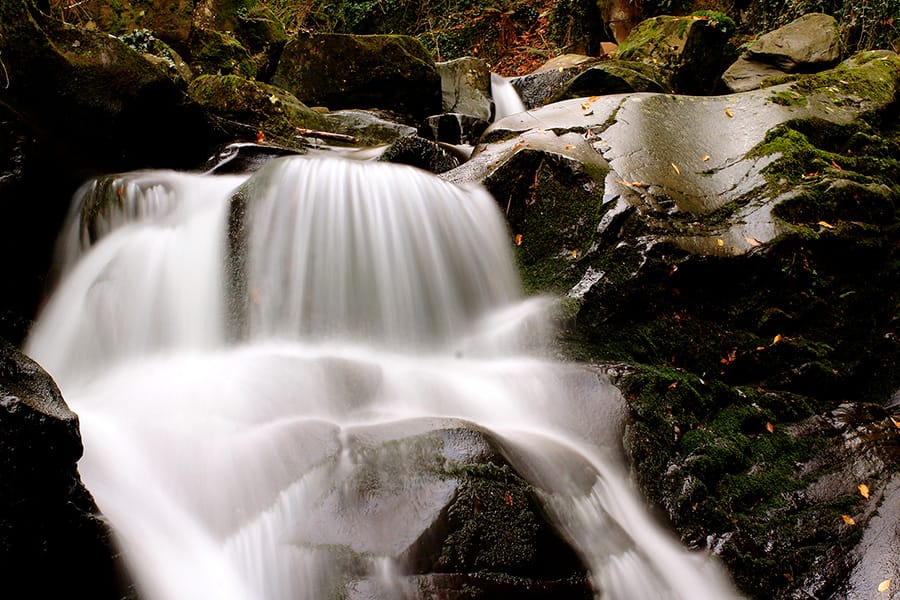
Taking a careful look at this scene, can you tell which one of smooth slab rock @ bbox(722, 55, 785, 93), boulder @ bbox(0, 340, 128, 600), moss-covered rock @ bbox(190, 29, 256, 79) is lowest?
smooth slab rock @ bbox(722, 55, 785, 93)

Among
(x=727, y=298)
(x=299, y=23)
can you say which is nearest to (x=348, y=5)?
(x=299, y=23)

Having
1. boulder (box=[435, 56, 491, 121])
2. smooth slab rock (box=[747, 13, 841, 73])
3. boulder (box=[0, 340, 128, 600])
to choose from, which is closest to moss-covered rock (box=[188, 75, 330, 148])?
boulder (box=[435, 56, 491, 121])

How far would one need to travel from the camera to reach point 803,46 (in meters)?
8.75

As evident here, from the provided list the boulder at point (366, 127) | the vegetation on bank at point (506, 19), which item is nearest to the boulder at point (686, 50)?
the vegetation on bank at point (506, 19)

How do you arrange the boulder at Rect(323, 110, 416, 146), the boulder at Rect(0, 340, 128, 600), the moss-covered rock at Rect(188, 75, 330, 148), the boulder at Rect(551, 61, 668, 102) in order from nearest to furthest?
the boulder at Rect(0, 340, 128, 600), the moss-covered rock at Rect(188, 75, 330, 148), the boulder at Rect(551, 61, 668, 102), the boulder at Rect(323, 110, 416, 146)

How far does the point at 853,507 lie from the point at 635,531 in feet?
3.33

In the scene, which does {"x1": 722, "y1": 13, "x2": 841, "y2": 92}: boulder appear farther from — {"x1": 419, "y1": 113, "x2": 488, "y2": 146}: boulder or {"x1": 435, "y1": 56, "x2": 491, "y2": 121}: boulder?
{"x1": 419, "y1": 113, "x2": 488, "y2": 146}: boulder

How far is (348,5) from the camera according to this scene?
53.2 ft

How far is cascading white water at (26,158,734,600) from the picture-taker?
7.48 ft

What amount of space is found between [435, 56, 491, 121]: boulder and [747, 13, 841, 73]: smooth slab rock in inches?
157

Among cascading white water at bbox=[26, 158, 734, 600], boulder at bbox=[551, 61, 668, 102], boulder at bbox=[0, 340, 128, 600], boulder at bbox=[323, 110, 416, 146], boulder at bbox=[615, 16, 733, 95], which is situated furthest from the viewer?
boulder at bbox=[615, 16, 733, 95]

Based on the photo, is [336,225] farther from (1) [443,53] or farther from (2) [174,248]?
(1) [443,53]

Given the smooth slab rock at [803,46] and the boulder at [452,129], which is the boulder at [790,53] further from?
the boulder at [452,129]

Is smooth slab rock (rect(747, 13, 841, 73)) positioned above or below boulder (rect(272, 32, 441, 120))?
below
